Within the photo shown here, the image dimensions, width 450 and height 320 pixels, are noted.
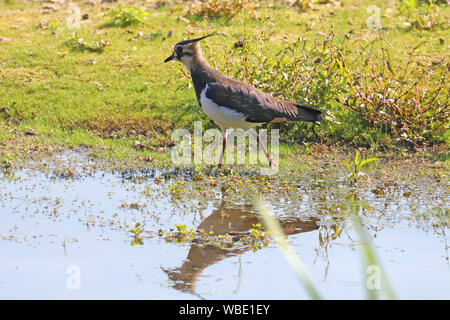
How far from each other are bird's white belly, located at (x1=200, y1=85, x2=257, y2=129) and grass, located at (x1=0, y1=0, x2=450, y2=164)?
1.02m

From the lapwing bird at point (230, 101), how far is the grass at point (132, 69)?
923 mm

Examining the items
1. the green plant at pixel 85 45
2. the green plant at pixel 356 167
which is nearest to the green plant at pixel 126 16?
the green plant at pixel 85 45

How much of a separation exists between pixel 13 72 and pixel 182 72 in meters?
2.91

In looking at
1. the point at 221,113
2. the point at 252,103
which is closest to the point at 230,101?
the point at 221,113

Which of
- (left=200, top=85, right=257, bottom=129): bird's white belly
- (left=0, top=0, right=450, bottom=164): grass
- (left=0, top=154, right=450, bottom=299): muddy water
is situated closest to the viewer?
(left=0, top=154, right=450, bottom=299): muddy water

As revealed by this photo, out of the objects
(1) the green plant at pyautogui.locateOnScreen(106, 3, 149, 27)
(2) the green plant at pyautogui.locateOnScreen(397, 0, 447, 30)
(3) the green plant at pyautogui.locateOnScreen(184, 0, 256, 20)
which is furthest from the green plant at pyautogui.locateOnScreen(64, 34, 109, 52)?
(2) the green plant at pyautogui.locateOnScreen(397, 0, 447, 30)

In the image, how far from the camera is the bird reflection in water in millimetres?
6127

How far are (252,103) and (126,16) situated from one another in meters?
5.64

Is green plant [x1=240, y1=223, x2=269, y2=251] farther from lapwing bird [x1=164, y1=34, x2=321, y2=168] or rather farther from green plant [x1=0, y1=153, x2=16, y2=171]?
green plant [x1=0, y1=153, x2=16, y2=171]

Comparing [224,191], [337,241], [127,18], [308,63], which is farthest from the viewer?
[127,18]

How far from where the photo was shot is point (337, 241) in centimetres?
700

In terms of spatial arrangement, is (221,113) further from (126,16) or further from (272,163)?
(126,16)
